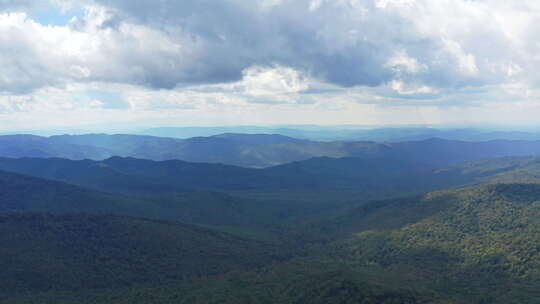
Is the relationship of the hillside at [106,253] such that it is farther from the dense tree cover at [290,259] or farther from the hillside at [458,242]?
the hillside at [458,242]

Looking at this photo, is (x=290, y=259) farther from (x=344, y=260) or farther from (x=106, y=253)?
(x=106, y=253)

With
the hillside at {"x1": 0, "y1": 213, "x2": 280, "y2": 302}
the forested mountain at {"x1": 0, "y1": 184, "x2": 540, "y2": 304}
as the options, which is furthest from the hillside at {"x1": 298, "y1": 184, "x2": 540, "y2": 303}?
the hillside at {"x1": 0, "y1": 213, "x2": 280, "y2": 302}

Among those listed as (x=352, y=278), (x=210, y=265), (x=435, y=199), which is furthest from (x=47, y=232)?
(x=435, y=199)

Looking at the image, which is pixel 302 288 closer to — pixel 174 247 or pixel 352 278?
pixel 352 278

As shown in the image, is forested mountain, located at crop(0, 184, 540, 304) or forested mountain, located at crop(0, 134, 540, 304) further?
forested mountain, located at crop(0, 134, 540, 304)

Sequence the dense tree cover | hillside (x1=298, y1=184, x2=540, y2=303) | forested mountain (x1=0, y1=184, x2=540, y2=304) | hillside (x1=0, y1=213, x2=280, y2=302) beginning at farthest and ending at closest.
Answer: hillside (x1=0, y1=213, x2=280, y2=302)
hillside (x1=298, y1=184, x2=540, y2=303)
the dense tree cover
forested mountain (x1=0, y1=184, x2=540, y2=304)

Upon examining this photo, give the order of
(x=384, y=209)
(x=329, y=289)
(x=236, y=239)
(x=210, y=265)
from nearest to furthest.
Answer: (x=329, y=289)
(x=210, y=265)
(x=236, y=239)
(x=384, y=209)

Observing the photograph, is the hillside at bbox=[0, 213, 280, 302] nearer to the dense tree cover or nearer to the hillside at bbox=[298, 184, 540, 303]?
the dense tree cover

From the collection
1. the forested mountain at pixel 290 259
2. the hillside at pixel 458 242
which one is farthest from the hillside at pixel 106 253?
the hillside at pixel 458 242

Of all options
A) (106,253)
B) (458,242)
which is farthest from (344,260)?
(106,253)

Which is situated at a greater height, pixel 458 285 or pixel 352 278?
pixel 352 278

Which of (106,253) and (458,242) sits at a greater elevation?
(106,253)
